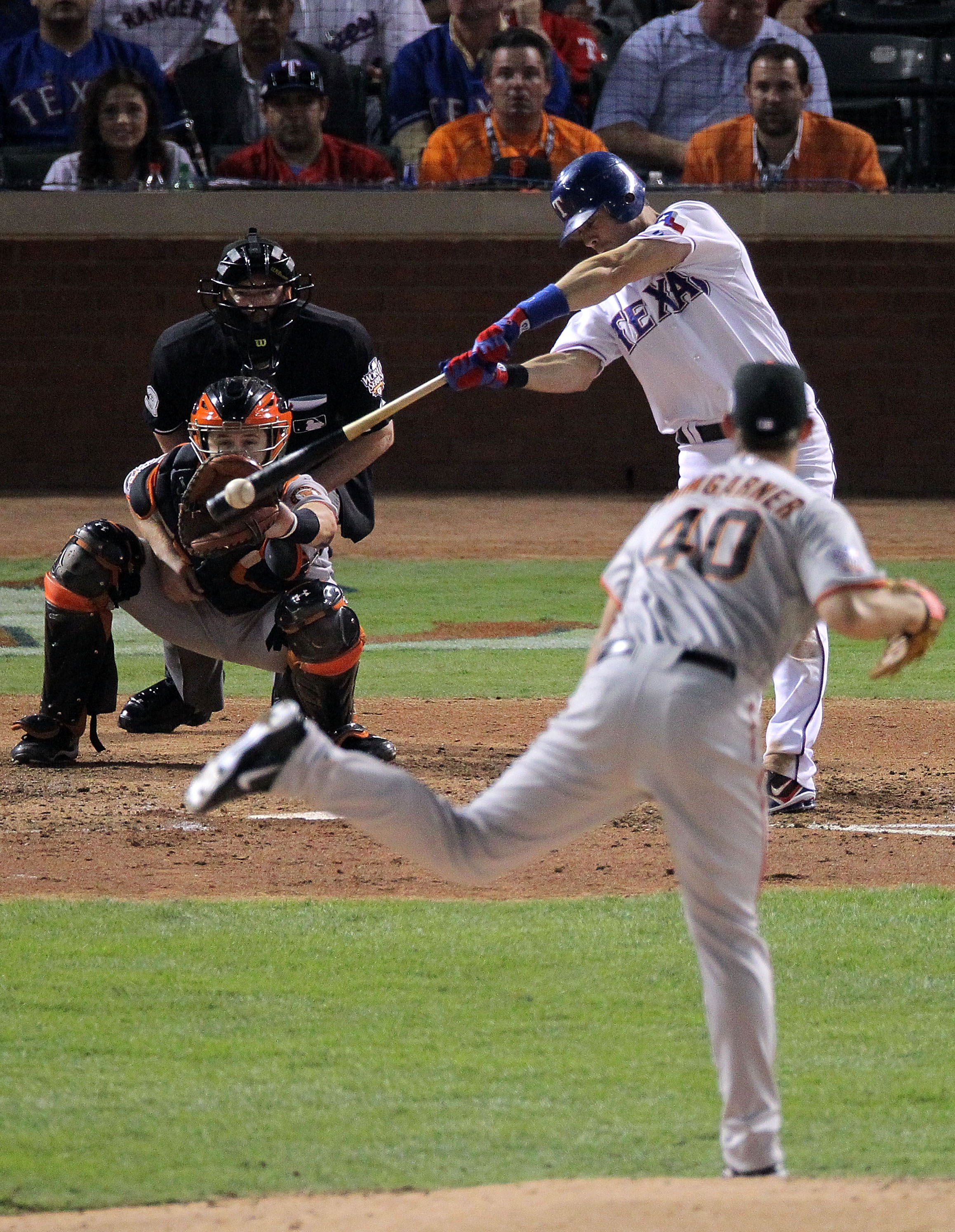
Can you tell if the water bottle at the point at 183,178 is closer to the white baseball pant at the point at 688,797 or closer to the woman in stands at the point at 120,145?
the woman in stands at the point at 120,145

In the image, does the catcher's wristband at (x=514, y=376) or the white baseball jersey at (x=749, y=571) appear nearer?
the white baseball jersey at (x=749, y=571)

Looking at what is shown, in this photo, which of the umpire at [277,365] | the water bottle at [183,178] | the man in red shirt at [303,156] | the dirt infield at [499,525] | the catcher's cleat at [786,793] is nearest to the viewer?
the catcher's cleat at [786,793]

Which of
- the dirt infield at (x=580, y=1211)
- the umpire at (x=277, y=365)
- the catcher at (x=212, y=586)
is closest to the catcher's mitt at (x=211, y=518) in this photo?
the catcher at (x=212, y=586)

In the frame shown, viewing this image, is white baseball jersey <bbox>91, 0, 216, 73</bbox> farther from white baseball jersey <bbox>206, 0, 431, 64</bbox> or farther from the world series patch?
the world series patch

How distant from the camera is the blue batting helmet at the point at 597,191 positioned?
19.9ft

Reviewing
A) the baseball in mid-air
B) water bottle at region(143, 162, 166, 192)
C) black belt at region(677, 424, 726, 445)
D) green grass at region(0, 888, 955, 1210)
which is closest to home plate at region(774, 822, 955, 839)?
green grass at region(0, 888, 955, 1210)

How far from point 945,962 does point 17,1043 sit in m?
2.43

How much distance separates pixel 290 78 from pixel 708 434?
714 centimetres

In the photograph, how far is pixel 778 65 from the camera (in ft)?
40.1

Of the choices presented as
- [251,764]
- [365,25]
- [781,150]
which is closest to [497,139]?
[365,25]

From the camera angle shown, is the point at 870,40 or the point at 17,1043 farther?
the point at 870,40

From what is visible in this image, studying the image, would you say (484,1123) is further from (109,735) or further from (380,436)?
(109,735)

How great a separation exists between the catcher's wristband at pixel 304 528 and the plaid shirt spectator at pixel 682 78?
315 inches

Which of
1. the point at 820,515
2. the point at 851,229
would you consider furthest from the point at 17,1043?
the point at 851,229
